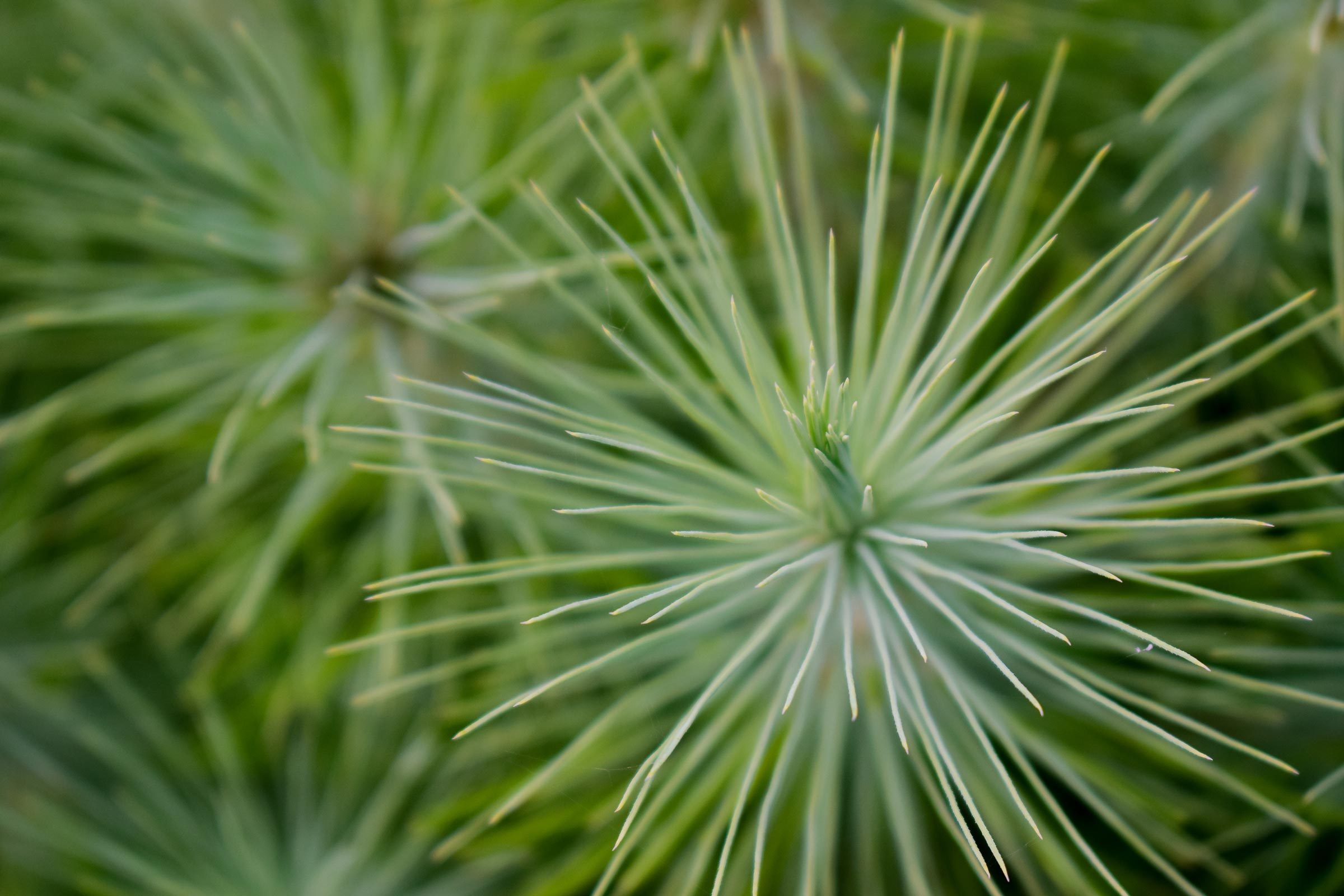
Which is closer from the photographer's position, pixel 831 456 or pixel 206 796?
pixel 831 456

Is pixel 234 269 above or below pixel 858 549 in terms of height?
above

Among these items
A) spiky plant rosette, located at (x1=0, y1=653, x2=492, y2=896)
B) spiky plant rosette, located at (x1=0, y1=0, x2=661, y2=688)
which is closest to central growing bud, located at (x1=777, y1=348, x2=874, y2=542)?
spiky plant rosette, located at (x1=0, y1=0, x2=661, y2=688)

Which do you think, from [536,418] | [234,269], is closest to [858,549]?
[536,418]

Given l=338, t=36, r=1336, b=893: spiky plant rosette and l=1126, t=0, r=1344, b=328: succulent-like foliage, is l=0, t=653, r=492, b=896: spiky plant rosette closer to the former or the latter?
l=338, t=36, r=1336, b=893: spiky plant rosette

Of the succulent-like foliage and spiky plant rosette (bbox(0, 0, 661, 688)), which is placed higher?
spiky plant rosette (bbox(0, 0, 661, 688))

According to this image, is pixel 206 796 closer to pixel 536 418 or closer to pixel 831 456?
pixel 536 418

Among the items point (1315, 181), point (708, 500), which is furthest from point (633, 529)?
point (1315, 181)

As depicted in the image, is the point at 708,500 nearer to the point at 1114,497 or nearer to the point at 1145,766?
the point at 1114,497
